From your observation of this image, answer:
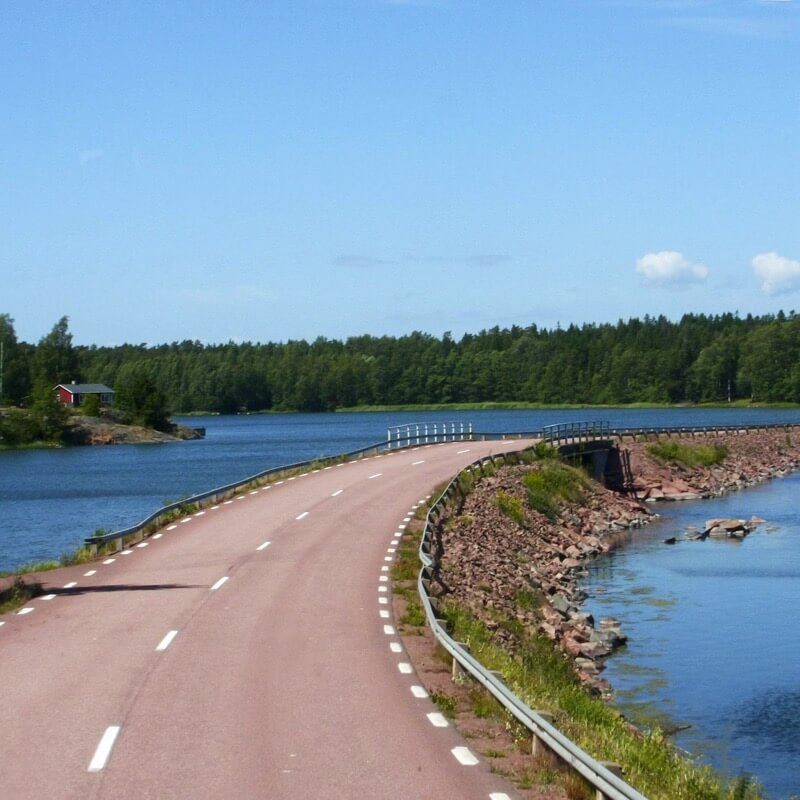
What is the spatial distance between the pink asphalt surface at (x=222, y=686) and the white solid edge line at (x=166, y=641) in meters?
0.16

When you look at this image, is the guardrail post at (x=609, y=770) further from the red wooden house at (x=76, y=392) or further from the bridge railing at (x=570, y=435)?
the red wooden house at (x=76, y=392)

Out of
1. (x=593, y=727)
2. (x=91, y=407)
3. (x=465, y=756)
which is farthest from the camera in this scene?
(x=91, y=407)

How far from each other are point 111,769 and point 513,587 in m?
20.5

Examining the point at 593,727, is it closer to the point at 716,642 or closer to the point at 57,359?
the point at 716,642

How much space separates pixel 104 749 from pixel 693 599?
24.6 metres

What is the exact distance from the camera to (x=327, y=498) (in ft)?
135

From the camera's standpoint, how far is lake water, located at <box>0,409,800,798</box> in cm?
2134

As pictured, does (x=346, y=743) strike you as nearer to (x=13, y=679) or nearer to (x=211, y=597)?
(x=13, y=679)

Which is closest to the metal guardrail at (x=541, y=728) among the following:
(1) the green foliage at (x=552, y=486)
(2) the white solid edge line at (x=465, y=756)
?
(2) the white solid edge line at (x=465, y=756)

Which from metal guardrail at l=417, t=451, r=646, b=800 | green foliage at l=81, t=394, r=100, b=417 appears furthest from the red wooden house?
metal guardrail at l=417, t=451, r=646, b=800

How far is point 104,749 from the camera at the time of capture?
12.4 m

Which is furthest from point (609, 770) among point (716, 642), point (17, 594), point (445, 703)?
point (716, 642)

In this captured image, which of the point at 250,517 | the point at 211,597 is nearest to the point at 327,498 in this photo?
the point at 250,517

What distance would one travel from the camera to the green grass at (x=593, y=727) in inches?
527
